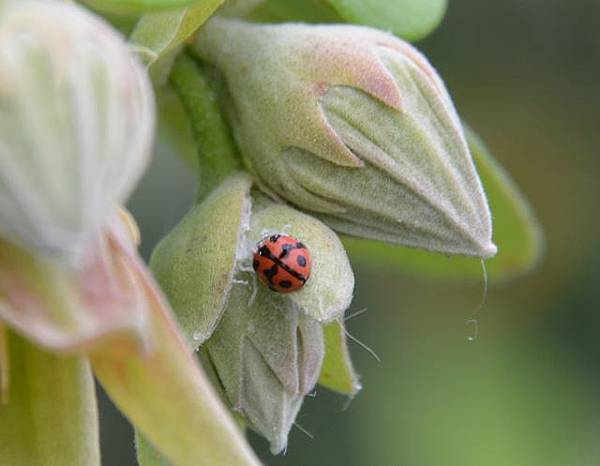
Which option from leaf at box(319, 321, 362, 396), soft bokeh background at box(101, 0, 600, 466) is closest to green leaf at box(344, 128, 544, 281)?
leaf at box(319, 321, 362, 396)

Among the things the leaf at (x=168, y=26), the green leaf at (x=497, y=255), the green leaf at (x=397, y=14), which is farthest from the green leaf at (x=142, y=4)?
the green leaf at (x=497, y=255)

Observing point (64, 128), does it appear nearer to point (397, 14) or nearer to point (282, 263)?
point (282, 263)

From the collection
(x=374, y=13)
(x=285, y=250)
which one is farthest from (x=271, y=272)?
(x=374, y=13)

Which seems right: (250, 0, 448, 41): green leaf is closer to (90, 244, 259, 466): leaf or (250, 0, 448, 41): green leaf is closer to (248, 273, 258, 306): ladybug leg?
(248, 273, 258, 306): ladybug leg

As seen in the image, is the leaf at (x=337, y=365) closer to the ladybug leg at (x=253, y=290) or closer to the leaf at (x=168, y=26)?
the ladybug leg at (x=253, y=290)

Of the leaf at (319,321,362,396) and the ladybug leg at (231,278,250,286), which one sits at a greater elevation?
the ladybug leg at (231,278,250,286)

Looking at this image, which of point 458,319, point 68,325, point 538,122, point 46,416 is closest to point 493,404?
point 458,319
